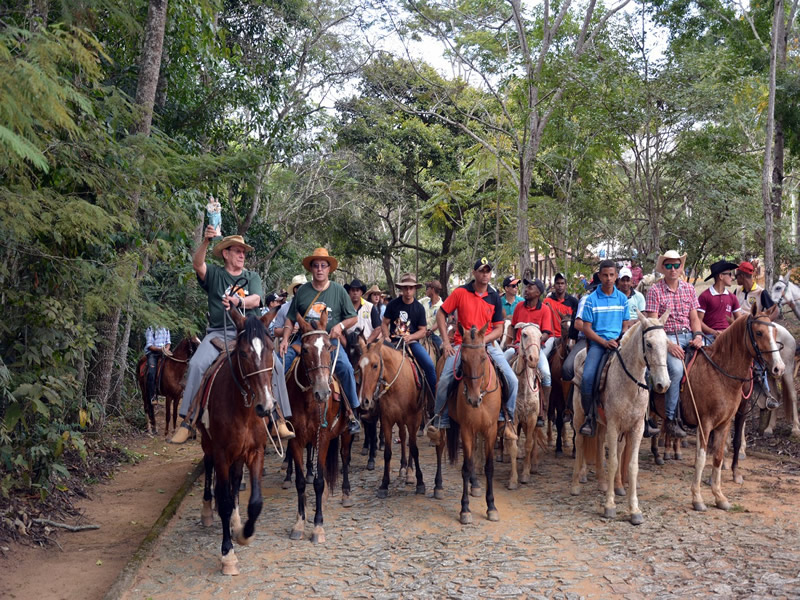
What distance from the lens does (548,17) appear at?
1842cm

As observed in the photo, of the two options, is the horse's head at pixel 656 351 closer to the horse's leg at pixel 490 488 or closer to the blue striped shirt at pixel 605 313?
the blue striped shirt at pixel 605 313

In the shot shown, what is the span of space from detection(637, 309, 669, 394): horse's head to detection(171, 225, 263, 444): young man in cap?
14.0 feet

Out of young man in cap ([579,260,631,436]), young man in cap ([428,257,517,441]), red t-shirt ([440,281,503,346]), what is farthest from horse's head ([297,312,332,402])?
young man in cap ([579,260,631,436])

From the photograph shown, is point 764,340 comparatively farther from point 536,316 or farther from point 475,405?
point 536,316

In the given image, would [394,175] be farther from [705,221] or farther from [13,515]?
[13,515]

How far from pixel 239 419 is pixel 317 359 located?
99 centimetres

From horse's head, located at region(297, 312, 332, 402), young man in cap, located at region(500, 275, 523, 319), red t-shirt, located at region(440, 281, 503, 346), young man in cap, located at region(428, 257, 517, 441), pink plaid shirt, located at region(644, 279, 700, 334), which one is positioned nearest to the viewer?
horse's head, located at region(297, 312, 332, 402)

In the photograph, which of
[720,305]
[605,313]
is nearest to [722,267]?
[720,305]

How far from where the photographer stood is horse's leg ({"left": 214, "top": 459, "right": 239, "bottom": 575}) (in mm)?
6750

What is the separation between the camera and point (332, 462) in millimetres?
8516

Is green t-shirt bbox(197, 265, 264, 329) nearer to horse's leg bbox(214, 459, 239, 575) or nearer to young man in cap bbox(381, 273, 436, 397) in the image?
horse's leg bbox(214, 459, 239, 575)

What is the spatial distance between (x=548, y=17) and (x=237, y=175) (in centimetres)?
1081

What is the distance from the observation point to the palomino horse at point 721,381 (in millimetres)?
8438

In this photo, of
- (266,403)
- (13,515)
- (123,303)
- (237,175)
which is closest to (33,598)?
(13,515)
